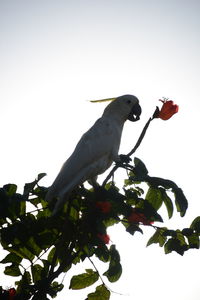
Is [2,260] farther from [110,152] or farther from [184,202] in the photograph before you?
[110,152]

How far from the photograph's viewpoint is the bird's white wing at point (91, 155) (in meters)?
2.81

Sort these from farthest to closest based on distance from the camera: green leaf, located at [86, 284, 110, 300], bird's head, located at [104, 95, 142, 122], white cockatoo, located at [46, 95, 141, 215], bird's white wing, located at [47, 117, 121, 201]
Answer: bird's head, located at [104, 95, 142, 122]
bird's white wing, located at [47, 117, 121, 201]
white cockatoo, located at [46, 95, 141, 215]
green leaf, located at [86, 284, 110, 300]

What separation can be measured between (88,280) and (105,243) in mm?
325

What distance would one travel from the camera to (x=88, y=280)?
2.13 meters

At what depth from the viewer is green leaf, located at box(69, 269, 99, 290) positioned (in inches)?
83.8

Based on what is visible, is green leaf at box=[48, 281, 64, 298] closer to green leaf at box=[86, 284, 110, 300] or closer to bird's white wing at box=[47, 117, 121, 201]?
green leaf at box=[86, 284, 110, 300]

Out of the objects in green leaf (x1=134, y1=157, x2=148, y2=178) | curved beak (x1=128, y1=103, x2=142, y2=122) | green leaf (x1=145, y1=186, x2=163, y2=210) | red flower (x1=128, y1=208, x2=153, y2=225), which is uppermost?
curved beak (x1=128, y1=103, x2=142, y2=122)

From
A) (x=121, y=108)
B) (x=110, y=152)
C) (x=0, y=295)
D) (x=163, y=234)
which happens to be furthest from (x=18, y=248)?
(x=121, y=108)

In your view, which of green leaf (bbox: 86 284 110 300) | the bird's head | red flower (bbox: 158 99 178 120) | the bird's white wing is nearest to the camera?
green leaf (bbox: 86 284 110 300)

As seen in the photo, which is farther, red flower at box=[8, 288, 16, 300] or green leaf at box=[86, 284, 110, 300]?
green leaf at box=[86, 284, 110, 300]

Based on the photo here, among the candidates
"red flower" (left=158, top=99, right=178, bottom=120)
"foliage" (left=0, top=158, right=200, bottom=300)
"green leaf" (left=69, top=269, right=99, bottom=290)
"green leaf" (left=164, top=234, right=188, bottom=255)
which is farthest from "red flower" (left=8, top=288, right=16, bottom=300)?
"red flower" (left=158, top=99, right=178, bottom=120)

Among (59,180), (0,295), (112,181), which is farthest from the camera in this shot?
(59,180)

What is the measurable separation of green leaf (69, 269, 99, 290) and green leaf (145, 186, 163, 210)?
625 mm

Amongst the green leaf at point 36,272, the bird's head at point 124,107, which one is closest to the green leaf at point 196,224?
the green leaf at point 36,272
